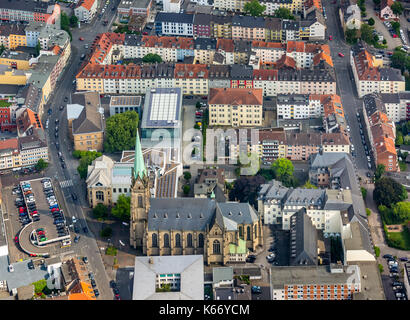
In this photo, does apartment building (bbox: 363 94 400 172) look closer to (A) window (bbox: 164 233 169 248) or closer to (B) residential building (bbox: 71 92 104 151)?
(A) window (bbox: 164 233 169 248)

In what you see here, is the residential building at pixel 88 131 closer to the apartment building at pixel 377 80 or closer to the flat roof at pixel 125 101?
the flat roof at pixel 125 101

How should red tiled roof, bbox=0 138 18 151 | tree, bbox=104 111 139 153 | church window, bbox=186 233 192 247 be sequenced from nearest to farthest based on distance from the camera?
church window, bbox=186 233 192 247, red tiled roof, bbox=0 138 18 151, tree, bbox=104 111 139 153

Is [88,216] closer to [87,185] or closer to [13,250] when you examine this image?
[87,185]

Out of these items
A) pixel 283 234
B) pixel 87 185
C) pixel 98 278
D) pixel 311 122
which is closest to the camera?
pixel 98 278

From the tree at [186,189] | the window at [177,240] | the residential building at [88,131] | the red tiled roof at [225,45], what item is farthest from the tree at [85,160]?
the red tiled roof at [225,45]

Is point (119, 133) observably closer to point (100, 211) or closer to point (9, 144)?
point (9, 144)

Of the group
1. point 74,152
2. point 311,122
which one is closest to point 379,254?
point 311,122

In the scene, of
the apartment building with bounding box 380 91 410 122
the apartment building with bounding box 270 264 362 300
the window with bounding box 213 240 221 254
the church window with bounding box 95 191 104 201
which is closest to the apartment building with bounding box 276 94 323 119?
the apartment building with bounding box 380 91 410 122
